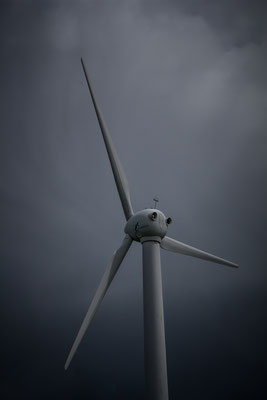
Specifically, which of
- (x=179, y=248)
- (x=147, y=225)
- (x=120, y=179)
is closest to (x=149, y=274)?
(x=147, y=225)

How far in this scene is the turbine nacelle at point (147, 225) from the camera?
2011cm

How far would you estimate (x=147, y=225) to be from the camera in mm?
20062

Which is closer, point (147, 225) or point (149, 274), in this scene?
point (149, 274)

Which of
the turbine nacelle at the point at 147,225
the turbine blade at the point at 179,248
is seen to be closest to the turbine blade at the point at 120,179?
the turbine nacelle at the point at 147,225

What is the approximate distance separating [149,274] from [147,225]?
2.93m

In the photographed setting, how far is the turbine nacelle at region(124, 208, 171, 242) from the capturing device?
66.0ft

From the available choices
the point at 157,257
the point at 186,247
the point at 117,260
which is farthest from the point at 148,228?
the point at 186,247

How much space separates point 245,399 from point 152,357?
8762 centimetres

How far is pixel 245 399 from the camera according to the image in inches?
3433

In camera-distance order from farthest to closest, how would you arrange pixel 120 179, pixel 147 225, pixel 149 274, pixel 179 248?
pixel 179 248 < pixel 120 179 < pixel 147 225 < pixel 149 274

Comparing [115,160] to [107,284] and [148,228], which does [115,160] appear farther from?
[107,284]

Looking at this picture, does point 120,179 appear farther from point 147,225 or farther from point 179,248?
point 179,248

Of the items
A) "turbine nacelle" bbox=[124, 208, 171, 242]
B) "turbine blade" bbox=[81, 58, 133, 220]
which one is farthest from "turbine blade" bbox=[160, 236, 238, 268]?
"turbine blade" bbox=[81, 58, 133, 220]

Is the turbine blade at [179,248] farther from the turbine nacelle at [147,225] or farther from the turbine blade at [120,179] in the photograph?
the turbine blade at [120,179]
